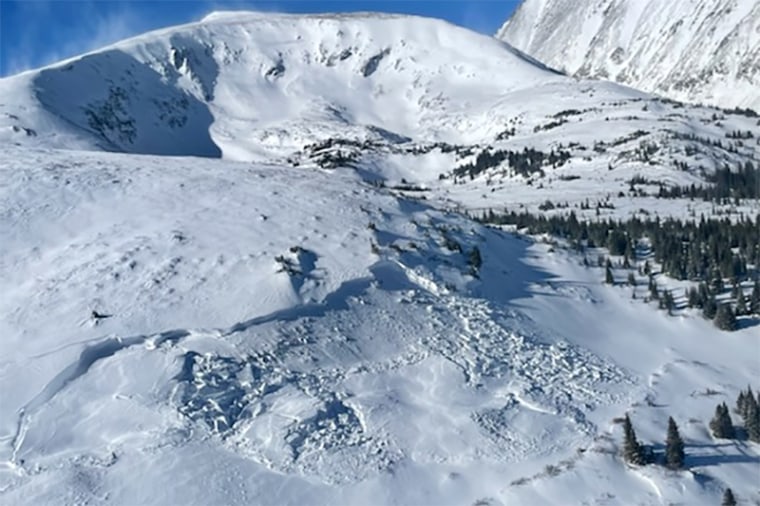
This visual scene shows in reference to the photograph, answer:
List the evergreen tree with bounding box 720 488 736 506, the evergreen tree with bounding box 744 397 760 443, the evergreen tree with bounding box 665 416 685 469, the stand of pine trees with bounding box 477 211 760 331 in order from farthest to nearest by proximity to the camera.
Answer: the stand of pine trees with bounding box 477 211 760 331 → the evergreen tree with bounding box 744 397 760 443 → the evergreen tree with bounding box 665 416 685 469 → the evergreen tree with bounding box 720 488 736 506

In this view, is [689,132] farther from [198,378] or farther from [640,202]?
[198,378]

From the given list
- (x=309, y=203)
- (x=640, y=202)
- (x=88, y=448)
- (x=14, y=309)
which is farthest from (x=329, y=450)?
(x=640, y=202)

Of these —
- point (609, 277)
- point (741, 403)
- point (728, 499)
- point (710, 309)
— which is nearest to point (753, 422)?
point (741, 403)

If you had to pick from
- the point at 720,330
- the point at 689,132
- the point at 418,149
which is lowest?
the point at 418,149

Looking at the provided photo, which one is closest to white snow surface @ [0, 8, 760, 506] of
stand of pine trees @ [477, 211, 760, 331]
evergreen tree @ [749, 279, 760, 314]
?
stand of pine trees @ [477, 211, 760, 331]

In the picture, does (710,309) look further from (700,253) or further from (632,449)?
(632,449)

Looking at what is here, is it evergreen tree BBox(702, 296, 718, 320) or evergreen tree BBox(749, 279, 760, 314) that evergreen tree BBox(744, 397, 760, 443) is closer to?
evergreen tree BBox(702, 296, 718, 320)

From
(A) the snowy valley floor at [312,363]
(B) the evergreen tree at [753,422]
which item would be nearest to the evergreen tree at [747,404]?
(B) the evergreen tree at [753,422]
